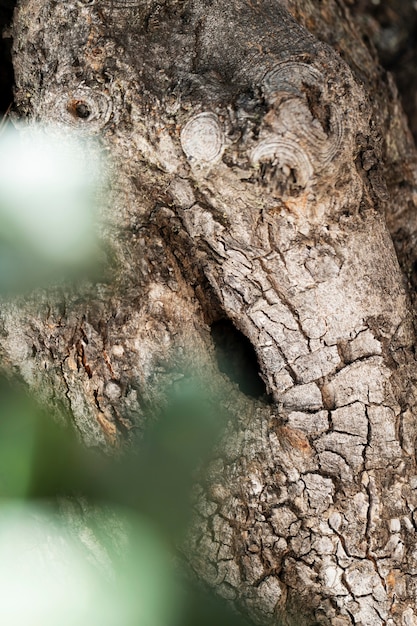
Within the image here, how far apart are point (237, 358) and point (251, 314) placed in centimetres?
15

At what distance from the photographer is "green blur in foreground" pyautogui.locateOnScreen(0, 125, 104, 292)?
1.15 meters

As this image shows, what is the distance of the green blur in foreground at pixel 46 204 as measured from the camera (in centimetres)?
Answer: 115

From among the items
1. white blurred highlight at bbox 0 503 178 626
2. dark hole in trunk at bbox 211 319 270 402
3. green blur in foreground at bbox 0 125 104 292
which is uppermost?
green blur in foreground at bbox 0 125 104 292

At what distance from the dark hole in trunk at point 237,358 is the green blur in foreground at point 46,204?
299mm

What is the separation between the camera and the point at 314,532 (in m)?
1.17

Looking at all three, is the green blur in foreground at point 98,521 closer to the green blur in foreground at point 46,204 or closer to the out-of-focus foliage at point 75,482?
the out-of-focus foliage at point 75,482

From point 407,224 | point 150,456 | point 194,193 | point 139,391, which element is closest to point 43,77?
point 194,193

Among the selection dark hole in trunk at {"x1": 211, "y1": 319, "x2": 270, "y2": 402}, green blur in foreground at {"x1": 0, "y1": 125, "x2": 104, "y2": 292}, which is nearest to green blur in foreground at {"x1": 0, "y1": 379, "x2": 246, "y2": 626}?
dark hole in trunk at {"x1": 211, "y1": 319, "x2": 270, "y2": 402}

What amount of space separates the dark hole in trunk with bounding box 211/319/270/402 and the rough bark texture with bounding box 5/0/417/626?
0.16ft

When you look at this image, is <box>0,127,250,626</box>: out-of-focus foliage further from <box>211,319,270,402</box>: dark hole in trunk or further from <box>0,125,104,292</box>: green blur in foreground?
<box>211,319,270,402</box>: dark hole in trunk

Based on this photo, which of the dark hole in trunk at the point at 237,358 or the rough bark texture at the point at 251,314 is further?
the dark hole in trunk at the point at 237,358

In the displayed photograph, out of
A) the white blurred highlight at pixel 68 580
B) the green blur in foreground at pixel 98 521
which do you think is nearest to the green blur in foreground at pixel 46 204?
the green blur in foreground at pixel 98 521

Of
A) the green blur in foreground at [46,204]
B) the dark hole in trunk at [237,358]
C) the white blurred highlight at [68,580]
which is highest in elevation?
the green blur in foreground at [46,204]

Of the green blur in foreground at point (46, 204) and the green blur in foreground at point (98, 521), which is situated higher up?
the green blur in foreground at point (46, 204)
